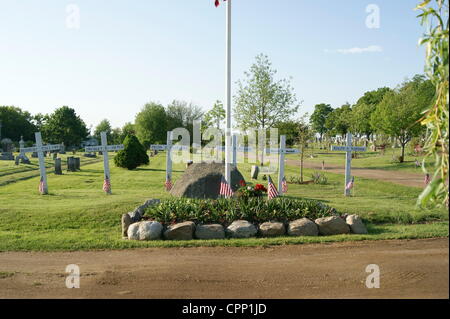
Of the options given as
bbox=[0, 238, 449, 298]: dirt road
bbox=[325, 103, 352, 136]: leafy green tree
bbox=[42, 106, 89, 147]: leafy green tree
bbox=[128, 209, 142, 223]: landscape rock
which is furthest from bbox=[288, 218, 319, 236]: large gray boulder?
bbox=[42, 106, 89, 147]: leafy green tree

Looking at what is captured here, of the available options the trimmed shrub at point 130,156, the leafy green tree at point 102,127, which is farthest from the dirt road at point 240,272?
the leafy green tree at point 102,127

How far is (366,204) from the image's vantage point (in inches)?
544

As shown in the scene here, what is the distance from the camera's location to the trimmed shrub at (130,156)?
101ft

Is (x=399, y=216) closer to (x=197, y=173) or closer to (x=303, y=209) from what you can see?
(x=303, y=209)

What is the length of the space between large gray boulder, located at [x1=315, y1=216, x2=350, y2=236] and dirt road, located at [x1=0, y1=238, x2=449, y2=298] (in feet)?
3.35

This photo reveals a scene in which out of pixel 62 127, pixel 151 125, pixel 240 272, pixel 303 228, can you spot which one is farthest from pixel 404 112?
pixel 62 127

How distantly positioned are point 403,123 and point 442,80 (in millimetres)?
35827

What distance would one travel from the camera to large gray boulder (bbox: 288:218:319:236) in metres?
10.2

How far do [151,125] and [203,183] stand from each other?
56771 mm

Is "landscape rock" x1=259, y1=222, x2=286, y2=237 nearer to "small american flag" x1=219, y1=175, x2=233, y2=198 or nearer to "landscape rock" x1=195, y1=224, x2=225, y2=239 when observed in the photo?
"landscape rock" x1=195, y1=224, x2=225, y2=239

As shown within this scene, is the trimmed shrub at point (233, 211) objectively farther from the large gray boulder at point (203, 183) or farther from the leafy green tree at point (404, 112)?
the leafy green tree at point (404, 112)

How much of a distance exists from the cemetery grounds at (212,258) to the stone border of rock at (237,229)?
0.41 m

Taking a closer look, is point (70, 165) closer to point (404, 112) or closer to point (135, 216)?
point (135, 216)

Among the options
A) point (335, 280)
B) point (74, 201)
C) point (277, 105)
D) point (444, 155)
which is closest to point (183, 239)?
point (335, 280)
